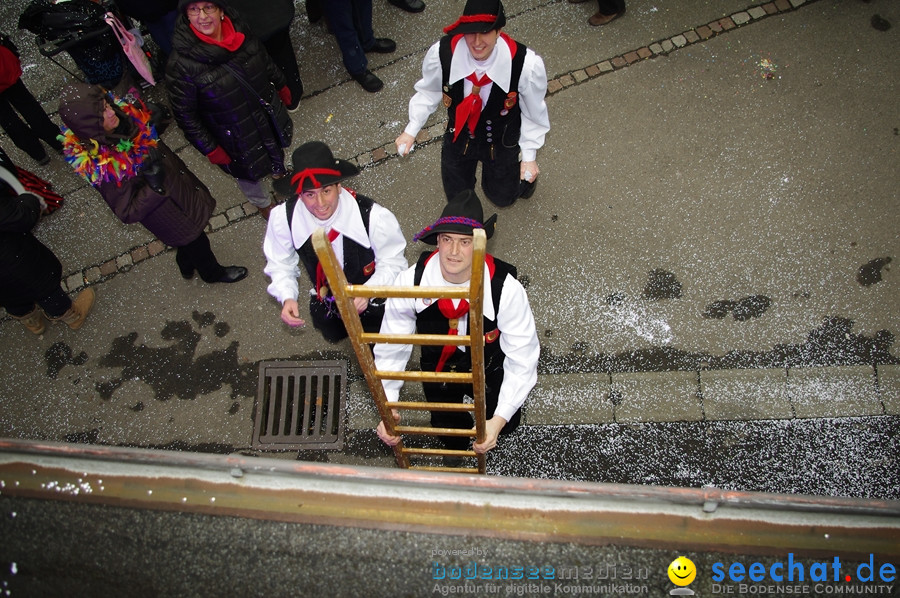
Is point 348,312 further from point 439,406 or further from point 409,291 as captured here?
point 439,406

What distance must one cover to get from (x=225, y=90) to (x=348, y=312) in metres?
2.13

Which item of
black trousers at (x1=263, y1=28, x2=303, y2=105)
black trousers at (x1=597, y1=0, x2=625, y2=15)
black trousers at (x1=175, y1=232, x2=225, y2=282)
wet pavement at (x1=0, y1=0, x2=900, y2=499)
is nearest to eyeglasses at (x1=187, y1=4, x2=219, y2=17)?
black trousers at (x1=263, y1=28, x2=303, y2=105)

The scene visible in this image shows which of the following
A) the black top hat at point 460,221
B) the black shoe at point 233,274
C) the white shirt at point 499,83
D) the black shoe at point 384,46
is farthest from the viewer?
the black shoe at point 384,46

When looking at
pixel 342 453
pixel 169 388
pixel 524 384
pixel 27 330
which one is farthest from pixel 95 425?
pixel 524 384

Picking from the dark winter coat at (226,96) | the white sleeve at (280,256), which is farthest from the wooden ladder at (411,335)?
the dark winter coat at (226,96)

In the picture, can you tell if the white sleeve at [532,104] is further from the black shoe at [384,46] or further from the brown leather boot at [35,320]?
the brown leather boot at [35,320]

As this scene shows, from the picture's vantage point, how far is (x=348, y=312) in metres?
2.13

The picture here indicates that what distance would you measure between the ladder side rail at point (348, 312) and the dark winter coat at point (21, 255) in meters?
2.49

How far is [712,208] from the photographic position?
14.4 feet

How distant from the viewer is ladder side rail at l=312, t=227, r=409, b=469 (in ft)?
6.10

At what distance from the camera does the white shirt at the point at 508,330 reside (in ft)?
Answer: 9.09

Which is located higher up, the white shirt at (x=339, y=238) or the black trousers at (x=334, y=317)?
the white shirt at (x=339, y=238)

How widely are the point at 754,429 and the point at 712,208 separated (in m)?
1.61

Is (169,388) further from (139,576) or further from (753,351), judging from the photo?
(753,351)
